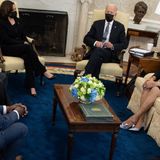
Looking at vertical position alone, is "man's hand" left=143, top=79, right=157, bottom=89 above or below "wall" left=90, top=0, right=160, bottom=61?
below

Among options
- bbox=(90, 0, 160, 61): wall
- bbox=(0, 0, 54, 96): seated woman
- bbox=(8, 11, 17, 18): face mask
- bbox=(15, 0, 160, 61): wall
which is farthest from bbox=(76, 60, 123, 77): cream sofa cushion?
bbox=(90, 0, 160, 61): wall

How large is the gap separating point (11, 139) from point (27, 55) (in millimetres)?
1996

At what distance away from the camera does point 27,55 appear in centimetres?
416

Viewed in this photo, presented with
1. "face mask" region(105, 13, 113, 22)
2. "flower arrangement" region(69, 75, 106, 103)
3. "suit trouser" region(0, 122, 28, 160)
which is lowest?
"suit trouser" region(0, 122, 28, 160)

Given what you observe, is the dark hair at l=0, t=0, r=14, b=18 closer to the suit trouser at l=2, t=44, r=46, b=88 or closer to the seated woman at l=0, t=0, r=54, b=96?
the seated woman at l=0, t=0, r=54, b=96

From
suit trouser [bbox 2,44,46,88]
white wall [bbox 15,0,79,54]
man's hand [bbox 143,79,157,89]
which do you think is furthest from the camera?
white wall [bbox 15,0,79,54]

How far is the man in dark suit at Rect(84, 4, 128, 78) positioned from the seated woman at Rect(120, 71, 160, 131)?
84 centimetres

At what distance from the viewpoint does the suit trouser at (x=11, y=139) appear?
7.48 ft

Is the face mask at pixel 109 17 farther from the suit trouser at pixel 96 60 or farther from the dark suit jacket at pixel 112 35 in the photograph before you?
the suit trouser at pixel 96 60

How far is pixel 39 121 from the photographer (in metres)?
3.50

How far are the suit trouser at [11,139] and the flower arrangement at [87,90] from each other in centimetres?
65

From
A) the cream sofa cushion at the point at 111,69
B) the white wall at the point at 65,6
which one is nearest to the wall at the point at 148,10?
the white wall at the point at 65,6

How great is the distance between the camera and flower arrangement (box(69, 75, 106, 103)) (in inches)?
111

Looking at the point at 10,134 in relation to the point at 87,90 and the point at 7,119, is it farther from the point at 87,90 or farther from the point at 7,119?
the point at 87,90
